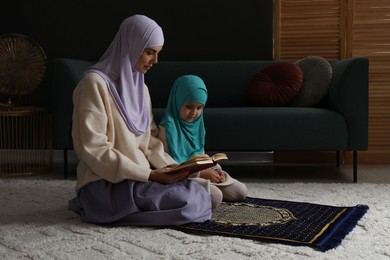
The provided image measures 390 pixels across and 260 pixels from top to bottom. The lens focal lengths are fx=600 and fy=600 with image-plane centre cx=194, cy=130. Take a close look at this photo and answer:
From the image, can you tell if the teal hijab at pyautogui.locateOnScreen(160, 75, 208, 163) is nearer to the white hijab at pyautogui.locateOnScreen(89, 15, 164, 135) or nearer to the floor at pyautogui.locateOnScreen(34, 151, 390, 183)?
the white hijab at pyautogui.locateOnScreen(89, 15, 164, 135)

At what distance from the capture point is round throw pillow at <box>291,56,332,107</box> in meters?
4.29

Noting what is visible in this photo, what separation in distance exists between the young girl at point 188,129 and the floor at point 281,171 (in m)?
0.98

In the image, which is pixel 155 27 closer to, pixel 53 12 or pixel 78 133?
pixel 78 133

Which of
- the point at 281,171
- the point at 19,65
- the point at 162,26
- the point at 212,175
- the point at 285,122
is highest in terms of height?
the point at 162,26

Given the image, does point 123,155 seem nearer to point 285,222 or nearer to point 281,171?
point 285,222

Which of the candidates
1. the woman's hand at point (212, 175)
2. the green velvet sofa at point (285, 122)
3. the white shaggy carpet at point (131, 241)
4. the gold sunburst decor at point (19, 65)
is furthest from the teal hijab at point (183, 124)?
the gold sunburst decor at point (19, 65)

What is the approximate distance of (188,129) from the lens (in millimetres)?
3109

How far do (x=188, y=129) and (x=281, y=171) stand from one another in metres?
1.64

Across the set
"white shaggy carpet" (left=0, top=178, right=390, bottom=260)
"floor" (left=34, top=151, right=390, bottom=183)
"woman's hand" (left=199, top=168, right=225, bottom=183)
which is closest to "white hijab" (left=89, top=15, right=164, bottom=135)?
"woman's hand" (left=199, top=168, right=225, bottom=183)

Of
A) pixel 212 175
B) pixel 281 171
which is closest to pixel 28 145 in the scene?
pixel 281 171

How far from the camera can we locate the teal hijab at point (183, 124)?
300cm

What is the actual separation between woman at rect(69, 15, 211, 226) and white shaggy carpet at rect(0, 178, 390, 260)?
0.10m

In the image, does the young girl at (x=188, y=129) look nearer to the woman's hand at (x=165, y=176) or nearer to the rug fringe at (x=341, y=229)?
the woman's hand at (x=165, y=176)

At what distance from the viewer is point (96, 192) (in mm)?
2635
